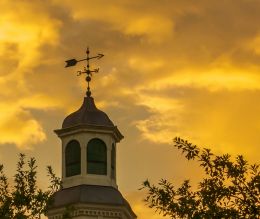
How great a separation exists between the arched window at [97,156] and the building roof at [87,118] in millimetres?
1237

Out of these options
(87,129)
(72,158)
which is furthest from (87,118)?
(72,158)

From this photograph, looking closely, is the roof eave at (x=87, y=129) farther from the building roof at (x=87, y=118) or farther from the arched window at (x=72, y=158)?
the arched window at (x=72, y=158)

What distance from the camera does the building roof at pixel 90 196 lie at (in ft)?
225

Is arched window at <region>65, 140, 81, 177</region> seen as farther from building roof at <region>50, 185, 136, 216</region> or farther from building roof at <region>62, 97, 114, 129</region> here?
building roof at <region>50, 185, 136, 216</region>

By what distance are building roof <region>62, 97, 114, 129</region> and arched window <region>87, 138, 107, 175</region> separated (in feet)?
4.06

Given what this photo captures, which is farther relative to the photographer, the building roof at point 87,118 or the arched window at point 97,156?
the building roof at point 87,118

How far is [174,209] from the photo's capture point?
31.8 metres

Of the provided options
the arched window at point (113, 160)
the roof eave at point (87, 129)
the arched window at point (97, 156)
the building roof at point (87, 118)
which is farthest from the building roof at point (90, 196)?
the building roof at point (87, 118)

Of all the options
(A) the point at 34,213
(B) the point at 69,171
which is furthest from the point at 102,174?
(A) the point at 34,213

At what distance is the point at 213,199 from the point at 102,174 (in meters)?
41.2

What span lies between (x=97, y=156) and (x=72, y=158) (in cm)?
173

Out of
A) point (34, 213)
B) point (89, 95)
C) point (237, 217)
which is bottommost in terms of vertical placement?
point (237, 217)

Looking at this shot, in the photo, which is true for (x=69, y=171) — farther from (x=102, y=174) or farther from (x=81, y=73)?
(x=81, y=73)

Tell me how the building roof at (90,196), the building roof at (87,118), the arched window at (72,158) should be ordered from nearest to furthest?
the building roof at (90,196) < the arched window at (72,158) < the building roof at (87,118)
